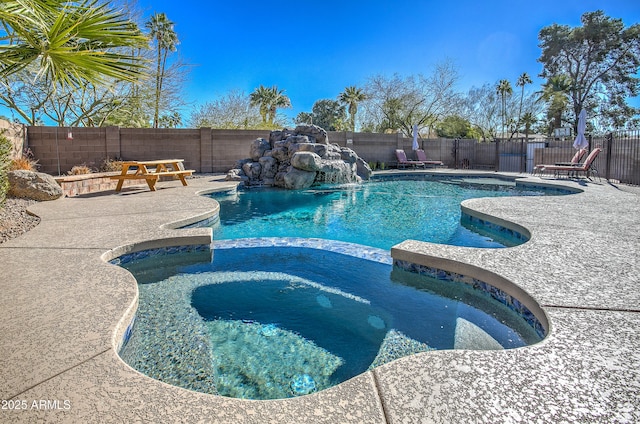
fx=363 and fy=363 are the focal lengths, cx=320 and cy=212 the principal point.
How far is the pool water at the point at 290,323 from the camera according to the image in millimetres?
2322

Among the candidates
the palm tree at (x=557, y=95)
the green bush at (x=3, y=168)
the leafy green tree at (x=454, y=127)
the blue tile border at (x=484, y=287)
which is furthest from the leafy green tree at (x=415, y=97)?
the blue tile border at (x=484, y=287)

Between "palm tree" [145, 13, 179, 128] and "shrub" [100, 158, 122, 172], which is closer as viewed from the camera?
"shrub" [100, 158, 122, 172]

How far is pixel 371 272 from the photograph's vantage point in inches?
160

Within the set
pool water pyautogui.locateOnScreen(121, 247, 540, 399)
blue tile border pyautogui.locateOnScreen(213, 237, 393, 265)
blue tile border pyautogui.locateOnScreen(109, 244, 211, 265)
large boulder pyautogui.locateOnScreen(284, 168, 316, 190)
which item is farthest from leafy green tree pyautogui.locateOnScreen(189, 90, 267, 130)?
pool water pyautogui.locateOnScreen(121, 247, 540, 399)

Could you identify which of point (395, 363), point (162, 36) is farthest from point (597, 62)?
point (395, 363)

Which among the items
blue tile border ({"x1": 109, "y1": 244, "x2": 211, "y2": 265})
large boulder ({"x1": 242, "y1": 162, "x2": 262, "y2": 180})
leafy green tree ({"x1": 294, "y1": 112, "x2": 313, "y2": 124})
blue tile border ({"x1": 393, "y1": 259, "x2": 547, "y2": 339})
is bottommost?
blue tile border ({"x1": 393, "y1": 259, "x2": 547, "y2": 339})

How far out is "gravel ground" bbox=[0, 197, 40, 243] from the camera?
14.7 ft

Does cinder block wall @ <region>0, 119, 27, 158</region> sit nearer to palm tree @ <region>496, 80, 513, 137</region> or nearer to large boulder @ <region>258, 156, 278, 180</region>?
large boulder @ <region>258, 156, 278, 180</region>

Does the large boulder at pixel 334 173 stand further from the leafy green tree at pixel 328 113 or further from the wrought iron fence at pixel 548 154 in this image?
the leafy green tree at pixel 328 113

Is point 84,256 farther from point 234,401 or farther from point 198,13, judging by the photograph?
point 198,13

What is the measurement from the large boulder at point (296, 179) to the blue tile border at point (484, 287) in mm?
7807

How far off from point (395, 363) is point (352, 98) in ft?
105

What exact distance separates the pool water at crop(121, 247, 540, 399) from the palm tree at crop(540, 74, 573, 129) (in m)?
32.0

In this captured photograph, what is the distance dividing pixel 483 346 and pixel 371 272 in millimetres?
1620
